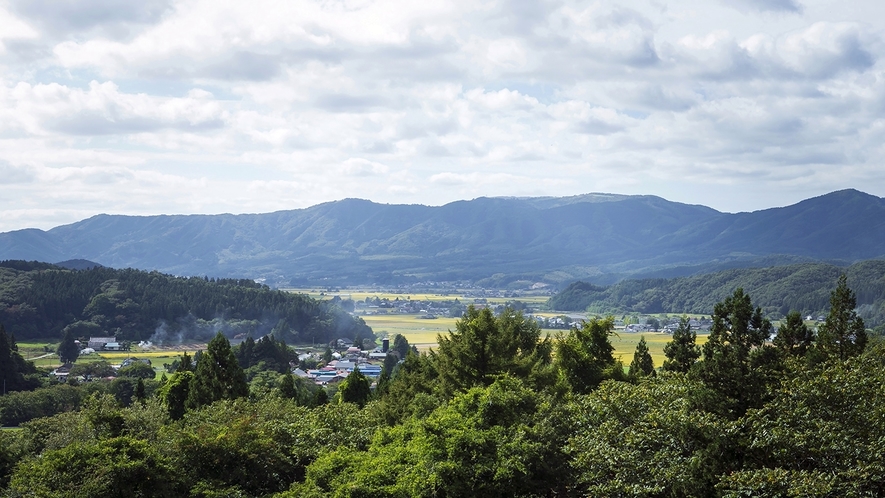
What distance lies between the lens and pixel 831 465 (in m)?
16.8

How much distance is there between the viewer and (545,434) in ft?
74.0

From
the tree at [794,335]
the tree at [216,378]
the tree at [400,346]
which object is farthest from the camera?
the tree at [400,346]

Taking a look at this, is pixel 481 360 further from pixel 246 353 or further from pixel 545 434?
pixel 246 353

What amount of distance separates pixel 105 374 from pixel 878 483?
285 ft

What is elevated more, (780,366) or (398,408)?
(780,366)

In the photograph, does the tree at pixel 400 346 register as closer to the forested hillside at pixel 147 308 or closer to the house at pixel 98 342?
the forested hillside at pixel 147 308

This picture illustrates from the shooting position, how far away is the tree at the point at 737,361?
21.7m

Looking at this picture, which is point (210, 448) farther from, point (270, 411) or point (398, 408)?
point (398, 408)

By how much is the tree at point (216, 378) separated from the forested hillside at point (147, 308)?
8887 cm

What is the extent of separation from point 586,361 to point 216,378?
68.5ft

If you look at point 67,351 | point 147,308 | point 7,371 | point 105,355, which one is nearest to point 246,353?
point 67,351

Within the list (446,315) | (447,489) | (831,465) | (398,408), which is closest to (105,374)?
(398,408)

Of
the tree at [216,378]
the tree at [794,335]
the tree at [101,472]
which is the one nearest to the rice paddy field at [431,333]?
the tree at [216,378]

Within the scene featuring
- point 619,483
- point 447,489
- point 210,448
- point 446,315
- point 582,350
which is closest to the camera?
point 619,483
